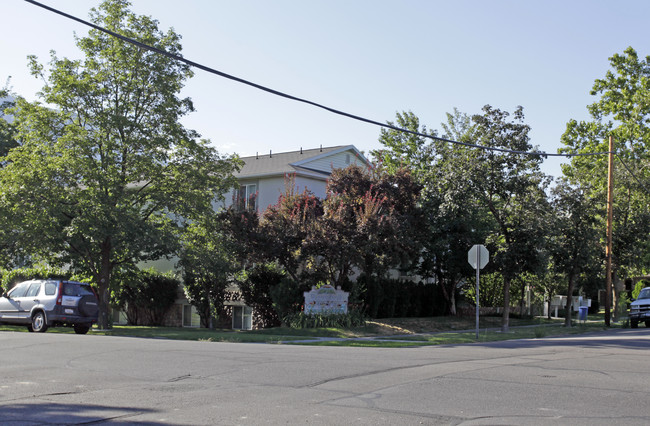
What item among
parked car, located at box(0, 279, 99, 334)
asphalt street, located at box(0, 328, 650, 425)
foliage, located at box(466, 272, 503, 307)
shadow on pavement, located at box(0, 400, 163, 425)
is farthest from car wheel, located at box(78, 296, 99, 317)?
foliage, located at box(466, 272, 503, 307)

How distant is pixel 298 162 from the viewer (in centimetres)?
3372

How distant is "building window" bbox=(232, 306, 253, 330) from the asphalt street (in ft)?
57.8

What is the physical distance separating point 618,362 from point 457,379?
4.88m

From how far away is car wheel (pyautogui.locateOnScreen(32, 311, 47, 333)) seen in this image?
2233 centimetres

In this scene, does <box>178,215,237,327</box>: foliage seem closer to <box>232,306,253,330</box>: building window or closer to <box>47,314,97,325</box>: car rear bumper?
<box>232,306,253,330</box>: building window

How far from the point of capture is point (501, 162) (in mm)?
26609

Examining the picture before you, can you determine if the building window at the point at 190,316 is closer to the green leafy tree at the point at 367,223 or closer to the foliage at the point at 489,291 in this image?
the green leafy tree at the point at 367,223

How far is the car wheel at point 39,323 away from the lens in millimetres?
22328

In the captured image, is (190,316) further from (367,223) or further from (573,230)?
(573,230)

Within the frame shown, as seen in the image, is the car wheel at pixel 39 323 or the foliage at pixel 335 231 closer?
the car wheel at pixel 39 323

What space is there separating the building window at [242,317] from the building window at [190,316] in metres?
2.87

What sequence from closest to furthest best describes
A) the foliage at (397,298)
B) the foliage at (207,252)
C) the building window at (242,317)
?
the foliage at (207,252) → the foliage at (397,298) → the building window at (242,317)

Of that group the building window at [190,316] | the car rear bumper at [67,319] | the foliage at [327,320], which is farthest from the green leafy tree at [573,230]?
the car rear bumper at [67,319]

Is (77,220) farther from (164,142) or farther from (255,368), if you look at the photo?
(255,368)
